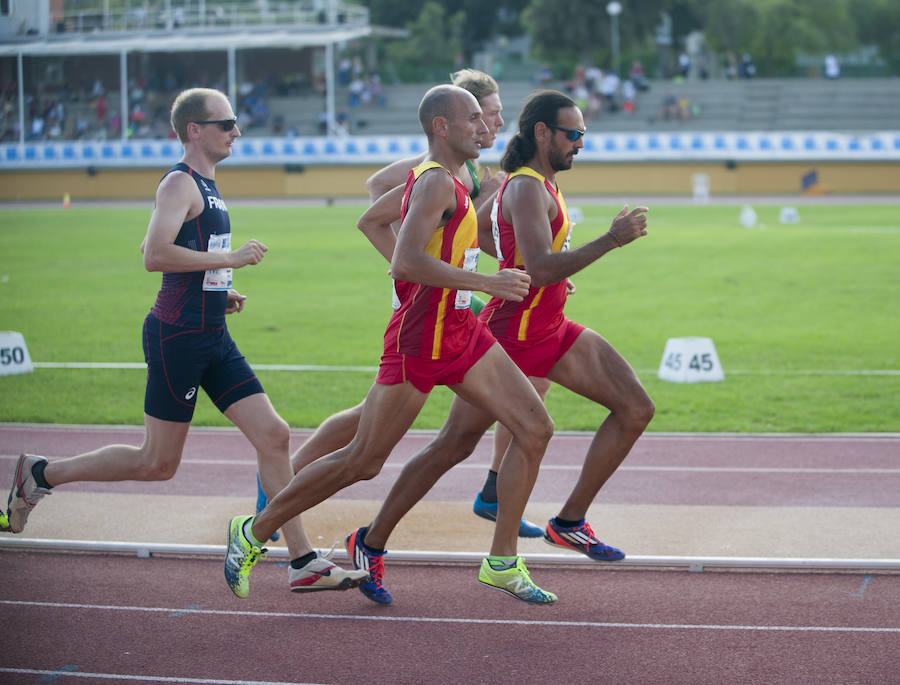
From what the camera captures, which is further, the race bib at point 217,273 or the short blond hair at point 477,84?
the short blond hair at point 477,84

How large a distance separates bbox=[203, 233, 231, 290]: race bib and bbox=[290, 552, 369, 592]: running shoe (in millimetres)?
1268

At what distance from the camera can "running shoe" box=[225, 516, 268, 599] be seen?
4891 mm

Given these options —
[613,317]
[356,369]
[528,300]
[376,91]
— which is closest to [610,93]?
[376,91]

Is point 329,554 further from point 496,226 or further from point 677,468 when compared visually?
point 677,468

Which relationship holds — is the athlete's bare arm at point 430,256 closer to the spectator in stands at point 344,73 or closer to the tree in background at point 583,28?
the spectator in stands at point 344,73

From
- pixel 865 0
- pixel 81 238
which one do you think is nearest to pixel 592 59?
pixel 865 0

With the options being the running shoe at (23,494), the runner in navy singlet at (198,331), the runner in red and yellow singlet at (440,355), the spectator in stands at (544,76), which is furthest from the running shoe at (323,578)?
the spectator in stands at (544,76)

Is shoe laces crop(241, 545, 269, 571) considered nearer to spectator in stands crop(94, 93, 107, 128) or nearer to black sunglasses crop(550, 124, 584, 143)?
black sunglasses crop(550, 124, 584, 143)

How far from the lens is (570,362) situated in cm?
538

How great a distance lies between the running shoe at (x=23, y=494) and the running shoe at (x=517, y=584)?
2195 millimetres

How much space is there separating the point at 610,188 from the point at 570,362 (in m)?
37.5

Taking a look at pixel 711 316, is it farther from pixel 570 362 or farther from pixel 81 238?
pixel 81 238

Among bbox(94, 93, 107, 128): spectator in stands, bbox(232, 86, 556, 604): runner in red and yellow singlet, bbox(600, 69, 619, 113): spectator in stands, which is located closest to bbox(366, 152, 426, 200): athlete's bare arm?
bbox(232, 86, 556, 604): runner in red and yellow singlet

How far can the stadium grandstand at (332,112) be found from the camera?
1620 inches
